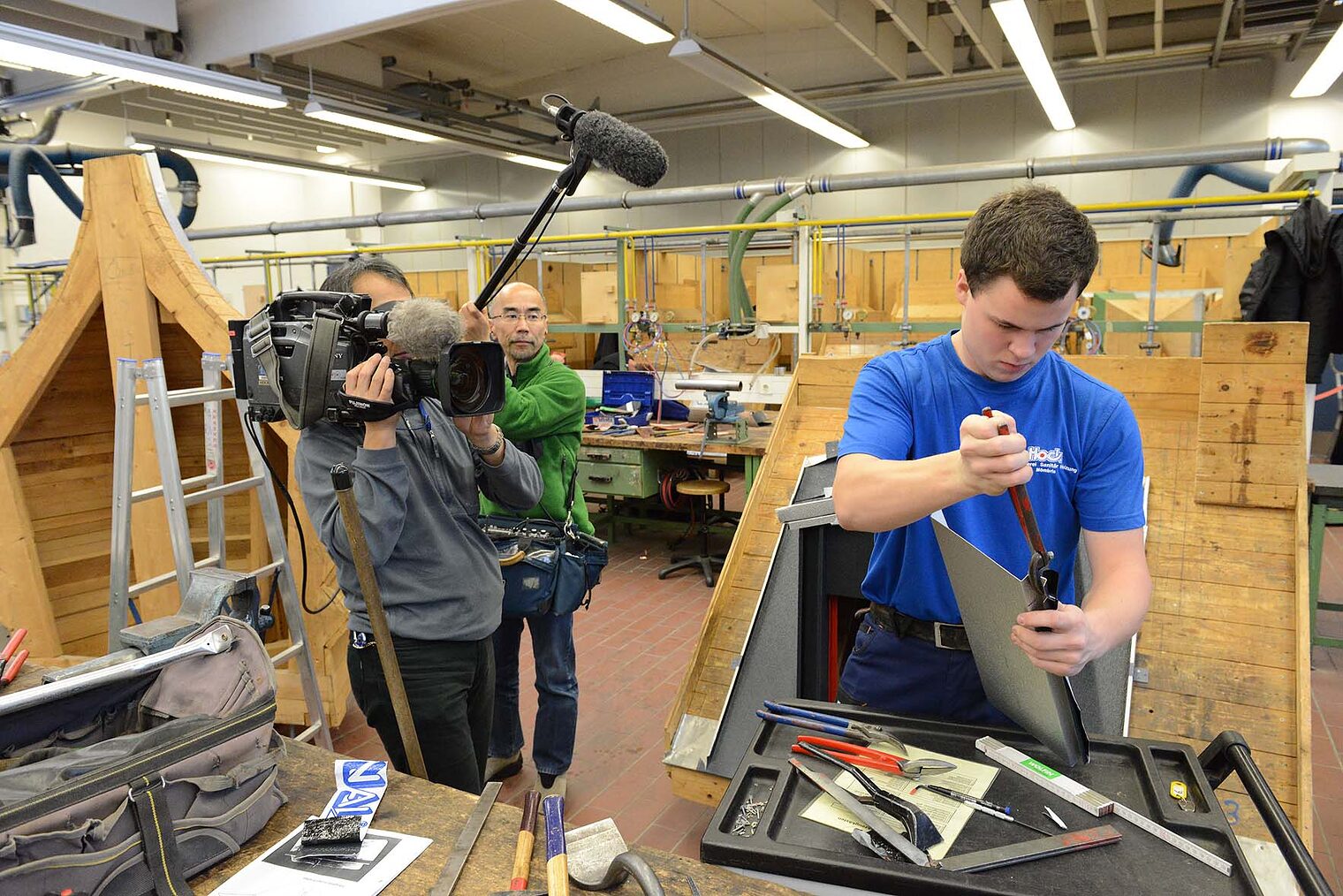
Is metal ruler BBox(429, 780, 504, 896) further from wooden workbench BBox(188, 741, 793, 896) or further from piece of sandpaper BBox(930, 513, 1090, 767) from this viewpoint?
piece of sandpaper BBox(930, 513, 1090, 767)

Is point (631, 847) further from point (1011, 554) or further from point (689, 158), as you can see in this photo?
point (689, 158)

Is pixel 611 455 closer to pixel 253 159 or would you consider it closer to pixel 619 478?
pixel 619 478

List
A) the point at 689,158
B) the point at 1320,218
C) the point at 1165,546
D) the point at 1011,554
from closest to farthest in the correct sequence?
the point at 1011,554, the point at 1165,546, the point at 1320,218, the point at 689,158

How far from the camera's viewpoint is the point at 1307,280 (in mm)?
3621

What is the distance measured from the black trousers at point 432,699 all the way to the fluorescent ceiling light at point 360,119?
6.34 m

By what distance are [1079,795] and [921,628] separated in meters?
0.41

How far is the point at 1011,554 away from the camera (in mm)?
1265

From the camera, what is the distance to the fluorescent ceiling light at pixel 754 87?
17.6ft

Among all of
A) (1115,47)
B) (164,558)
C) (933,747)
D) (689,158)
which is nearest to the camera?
(933,747)

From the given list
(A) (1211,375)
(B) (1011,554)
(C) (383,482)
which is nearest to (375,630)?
(C) (383,482)

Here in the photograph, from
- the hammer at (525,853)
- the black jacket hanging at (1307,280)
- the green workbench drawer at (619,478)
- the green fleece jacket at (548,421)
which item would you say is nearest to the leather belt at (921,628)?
the hammer at (525,853)

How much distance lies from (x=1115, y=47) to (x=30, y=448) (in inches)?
370

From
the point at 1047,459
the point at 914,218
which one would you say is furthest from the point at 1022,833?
the point at 914,218

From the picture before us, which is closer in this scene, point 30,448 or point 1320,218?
A: point 30,448
